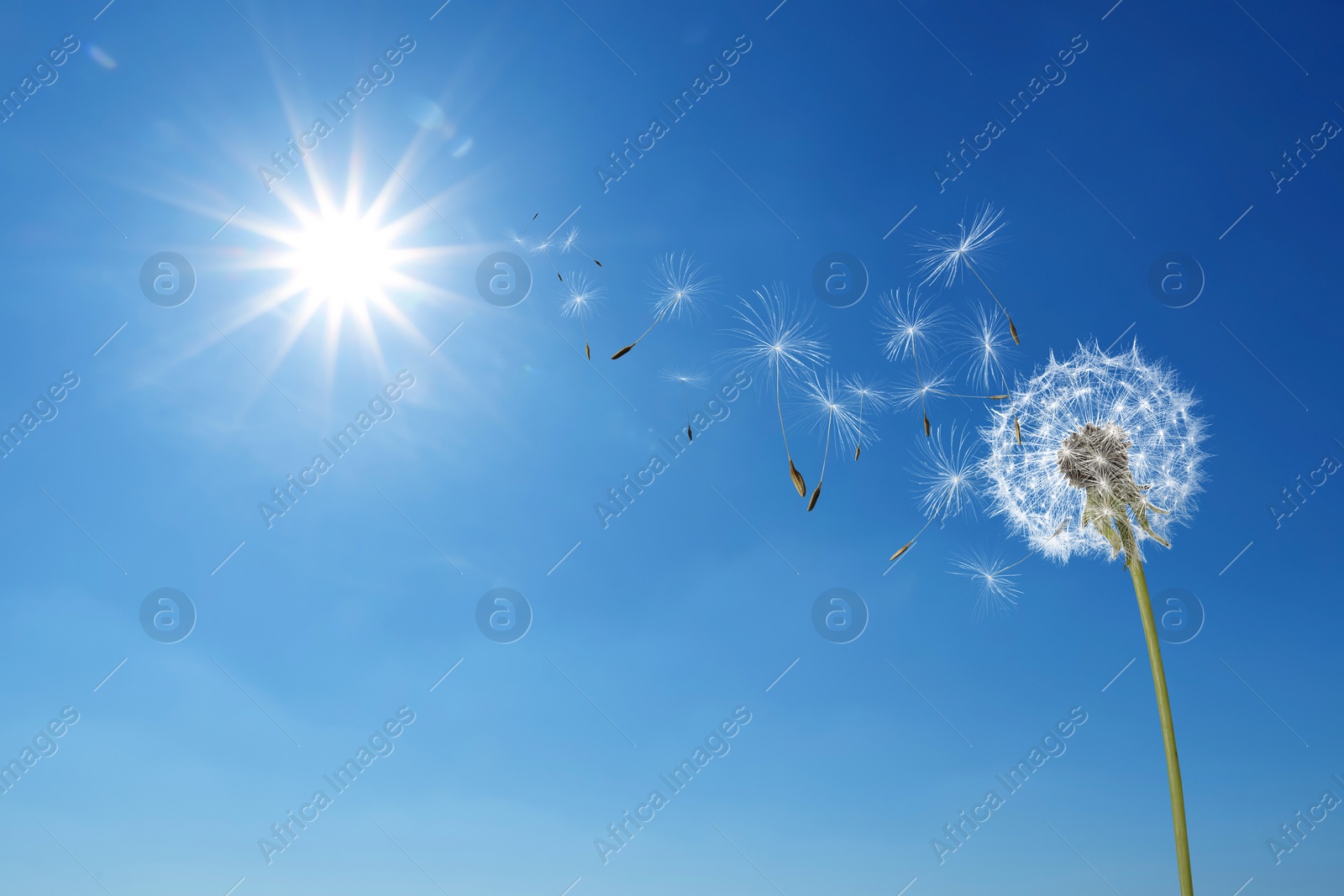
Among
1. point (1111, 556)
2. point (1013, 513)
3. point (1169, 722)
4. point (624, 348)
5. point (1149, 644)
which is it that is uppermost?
point (624, 348)

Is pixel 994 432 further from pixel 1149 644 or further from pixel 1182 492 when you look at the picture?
pixel 1149 644

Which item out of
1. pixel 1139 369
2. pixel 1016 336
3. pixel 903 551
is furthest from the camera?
pixel 1139 369

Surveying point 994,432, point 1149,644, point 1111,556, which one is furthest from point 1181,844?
point 994,432

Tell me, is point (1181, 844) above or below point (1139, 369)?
below

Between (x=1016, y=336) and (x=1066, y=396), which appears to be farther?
(x=1066, y=396)

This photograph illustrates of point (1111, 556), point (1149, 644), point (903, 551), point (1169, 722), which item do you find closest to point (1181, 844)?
point (1169, 722)

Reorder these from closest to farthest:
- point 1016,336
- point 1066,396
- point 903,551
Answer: point 1016,336, point 903,551, point 1066,396

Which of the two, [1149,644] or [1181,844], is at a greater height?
[1149,644]

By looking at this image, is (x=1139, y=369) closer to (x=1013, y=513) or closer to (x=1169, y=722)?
(x=1013, y=513)

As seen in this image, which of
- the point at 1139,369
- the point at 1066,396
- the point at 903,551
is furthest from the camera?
the point at 1139,369
